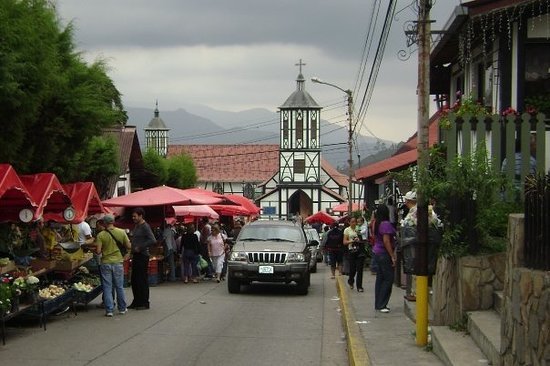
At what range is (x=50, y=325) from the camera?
1277 cm

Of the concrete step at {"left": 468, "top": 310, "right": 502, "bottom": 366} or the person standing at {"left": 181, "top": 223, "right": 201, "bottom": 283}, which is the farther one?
the person standing at {"left": 181, "top": 223, "right": 201, "bottom": 283}

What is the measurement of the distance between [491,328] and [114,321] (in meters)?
7.10

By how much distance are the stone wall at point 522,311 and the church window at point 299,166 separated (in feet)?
250

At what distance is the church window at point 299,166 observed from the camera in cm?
8350

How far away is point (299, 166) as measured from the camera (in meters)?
83.8

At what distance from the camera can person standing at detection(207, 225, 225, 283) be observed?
2223cm

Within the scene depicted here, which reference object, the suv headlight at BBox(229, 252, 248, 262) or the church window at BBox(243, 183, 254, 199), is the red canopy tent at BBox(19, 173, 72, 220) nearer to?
the suv headlight at BBox(229, 252, 248, 262)

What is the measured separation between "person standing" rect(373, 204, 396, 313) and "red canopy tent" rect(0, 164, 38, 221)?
5815 millimetres

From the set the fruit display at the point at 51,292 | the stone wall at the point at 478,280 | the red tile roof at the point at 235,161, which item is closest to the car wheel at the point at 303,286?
the fruit display at the point at 51,292

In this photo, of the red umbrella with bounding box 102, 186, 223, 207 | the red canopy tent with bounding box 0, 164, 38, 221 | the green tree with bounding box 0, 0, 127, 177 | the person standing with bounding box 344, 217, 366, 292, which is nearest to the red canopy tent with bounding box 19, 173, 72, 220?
the red canopy tent with bounding box 0, 164, 38, 221

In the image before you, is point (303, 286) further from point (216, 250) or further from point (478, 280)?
point (478, 280)

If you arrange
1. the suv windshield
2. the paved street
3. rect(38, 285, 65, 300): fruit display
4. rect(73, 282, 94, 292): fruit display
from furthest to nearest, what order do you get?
the suv windshield, rect(73, 282, 94, 292): fruit display, rect(38, 285, 65, 300): fruit display, the paved street

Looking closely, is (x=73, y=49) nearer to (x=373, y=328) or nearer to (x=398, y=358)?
(x=373, y=328)

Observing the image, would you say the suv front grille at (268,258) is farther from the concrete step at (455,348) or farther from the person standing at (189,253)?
the concrete step at (455,348)
